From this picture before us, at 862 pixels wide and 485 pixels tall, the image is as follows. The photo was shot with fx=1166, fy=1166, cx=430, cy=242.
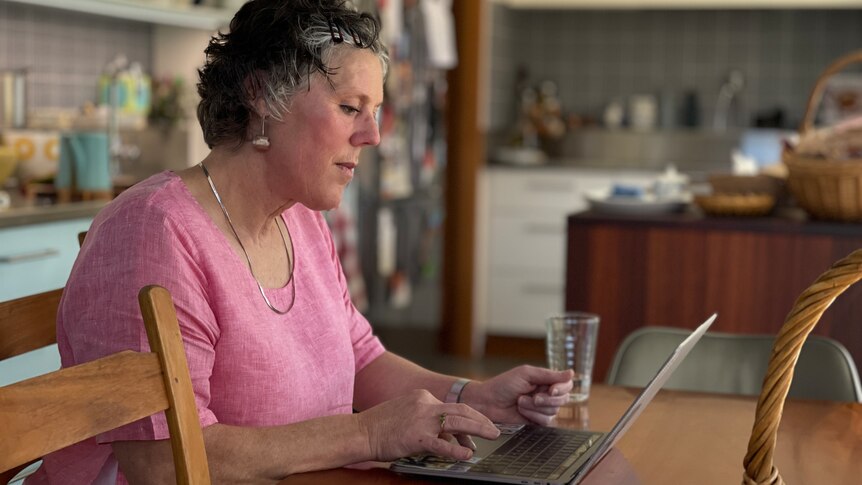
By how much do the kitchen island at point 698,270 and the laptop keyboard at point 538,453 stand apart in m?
1.68

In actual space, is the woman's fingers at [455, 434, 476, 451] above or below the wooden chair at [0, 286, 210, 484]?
below

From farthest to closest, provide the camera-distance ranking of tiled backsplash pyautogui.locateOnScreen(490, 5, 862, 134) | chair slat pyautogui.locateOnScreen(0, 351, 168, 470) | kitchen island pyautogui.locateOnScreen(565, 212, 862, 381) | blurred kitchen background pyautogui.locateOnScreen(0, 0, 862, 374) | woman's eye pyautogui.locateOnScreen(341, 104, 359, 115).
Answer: tiled backsplash pyautogui.locateOnScreen(490, 5, 862, 134) < blurred kitchen background pyautogui.locateOnScreen(0, 0, 862, 374) < kitchen island pyautogui.locateOnScreen(565, 212, 862, 381) < woman's eye pyautogui.locateOnScreen(341, 104, 359, 115) < chair slat pyautogui.locateOnScreen(0, 351, 168, 470)

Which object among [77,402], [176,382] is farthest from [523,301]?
[77,402]

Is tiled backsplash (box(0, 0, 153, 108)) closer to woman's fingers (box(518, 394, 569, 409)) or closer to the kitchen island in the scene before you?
the kitchen island

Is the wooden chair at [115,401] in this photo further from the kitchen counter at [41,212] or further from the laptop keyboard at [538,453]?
the kitchen counter at [41,212]

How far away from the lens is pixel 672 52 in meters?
6.24

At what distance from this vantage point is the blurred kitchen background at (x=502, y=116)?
400 centimetres

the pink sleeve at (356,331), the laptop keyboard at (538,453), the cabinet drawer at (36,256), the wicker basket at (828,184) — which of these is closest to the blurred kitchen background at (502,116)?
the cabinet drawer at (36,256)

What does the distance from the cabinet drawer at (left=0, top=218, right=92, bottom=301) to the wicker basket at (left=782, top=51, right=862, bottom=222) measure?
191 cm

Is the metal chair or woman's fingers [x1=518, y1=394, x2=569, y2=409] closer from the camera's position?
woman's fingers [x1=518, y1=394, x2=569, y2=409]

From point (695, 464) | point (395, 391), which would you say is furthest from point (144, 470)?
point (695, 464)

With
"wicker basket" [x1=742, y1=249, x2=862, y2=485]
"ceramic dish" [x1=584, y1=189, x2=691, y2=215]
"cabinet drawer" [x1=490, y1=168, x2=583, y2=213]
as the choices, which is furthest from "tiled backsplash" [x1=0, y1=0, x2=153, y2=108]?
"wicker basket" [x1=742, y1=249, x2=862, y2=485]

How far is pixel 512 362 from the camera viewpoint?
18.0 ft

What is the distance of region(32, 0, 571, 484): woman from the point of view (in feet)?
4.33
